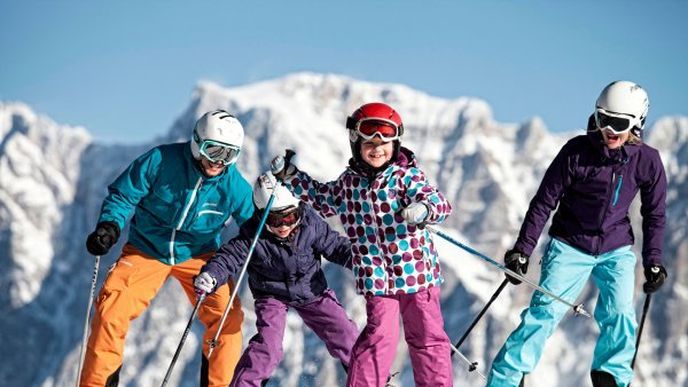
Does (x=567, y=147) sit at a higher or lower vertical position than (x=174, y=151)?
higher

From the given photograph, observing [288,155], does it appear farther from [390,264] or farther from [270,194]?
[390,264]

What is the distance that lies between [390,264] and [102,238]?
271 cm

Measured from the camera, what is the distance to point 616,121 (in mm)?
8516

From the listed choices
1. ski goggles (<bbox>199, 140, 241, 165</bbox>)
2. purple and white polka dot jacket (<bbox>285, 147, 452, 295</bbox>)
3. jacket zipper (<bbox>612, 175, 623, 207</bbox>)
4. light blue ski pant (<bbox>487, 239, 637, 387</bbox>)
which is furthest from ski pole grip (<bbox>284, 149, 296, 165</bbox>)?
jacket zipper (<bbox>612, 175, 623, 207</bbox>)

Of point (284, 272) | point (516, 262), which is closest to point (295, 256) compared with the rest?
point (284, 272)

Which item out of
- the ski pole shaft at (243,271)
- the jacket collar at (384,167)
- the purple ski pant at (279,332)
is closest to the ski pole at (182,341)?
the ski pole shaft at (243,271)

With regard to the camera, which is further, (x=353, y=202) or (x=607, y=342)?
(x=607, y=342)

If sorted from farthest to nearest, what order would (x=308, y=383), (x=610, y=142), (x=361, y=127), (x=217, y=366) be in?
(x=308, y=383) → (x=217, y=366) → (x=610, y=142) → (x=361, y=127)

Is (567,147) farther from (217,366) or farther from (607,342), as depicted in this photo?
(217,366)

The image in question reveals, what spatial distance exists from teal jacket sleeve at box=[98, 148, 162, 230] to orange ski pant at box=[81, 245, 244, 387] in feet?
1.68

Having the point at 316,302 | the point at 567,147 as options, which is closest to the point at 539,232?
the point at 567,147

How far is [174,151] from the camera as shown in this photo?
30.7 feet

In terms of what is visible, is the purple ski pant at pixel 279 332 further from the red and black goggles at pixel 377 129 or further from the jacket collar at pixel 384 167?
the red and black goggles at pixel 377 129

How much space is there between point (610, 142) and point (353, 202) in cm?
249
